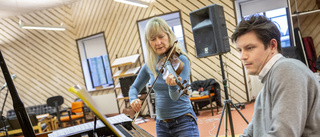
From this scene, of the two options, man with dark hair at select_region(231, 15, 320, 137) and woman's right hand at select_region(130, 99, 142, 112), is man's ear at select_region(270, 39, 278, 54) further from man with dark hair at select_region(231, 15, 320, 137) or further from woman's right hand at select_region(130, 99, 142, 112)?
woman's right hand at select_region(130, 99, 142, 112)

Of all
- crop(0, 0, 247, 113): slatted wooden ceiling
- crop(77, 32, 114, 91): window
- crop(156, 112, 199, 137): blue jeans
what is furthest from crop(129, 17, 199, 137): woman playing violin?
crop(77, 32, 114, 91): window

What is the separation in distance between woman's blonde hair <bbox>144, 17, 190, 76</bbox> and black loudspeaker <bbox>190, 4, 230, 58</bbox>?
4.27 feet

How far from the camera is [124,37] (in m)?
7.68

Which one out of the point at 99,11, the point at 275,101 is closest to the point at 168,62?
the point at 275,101

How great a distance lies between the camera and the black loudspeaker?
117 inches

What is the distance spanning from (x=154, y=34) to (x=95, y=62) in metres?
7.59

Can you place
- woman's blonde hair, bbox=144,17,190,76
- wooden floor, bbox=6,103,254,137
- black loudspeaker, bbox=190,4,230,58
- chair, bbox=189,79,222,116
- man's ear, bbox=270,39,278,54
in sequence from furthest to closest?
chair, bbox=189,79,222,116
wooden floor, bbox=6,103,254,137
black loudspeaker, bbox=190,4,230,58
woman's blonde hair, bbox=144,17,190,76
man's ear, bbox=270,39,278,54

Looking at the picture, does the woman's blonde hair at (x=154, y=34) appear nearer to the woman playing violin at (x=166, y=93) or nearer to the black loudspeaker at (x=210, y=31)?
the woman playing violin at (x=166, y=93)

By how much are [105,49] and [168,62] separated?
268 inches

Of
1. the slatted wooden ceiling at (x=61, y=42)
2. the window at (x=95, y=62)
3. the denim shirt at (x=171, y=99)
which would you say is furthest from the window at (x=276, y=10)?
the denim shirt at (x=171, y=99)

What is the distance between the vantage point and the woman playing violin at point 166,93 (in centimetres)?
157

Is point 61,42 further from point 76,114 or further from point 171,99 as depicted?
point 171,99

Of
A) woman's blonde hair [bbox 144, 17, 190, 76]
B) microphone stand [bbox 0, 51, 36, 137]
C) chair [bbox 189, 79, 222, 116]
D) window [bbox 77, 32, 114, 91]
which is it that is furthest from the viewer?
window [bbox 77, 32, 114, 91]

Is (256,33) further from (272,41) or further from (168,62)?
(168,62)
